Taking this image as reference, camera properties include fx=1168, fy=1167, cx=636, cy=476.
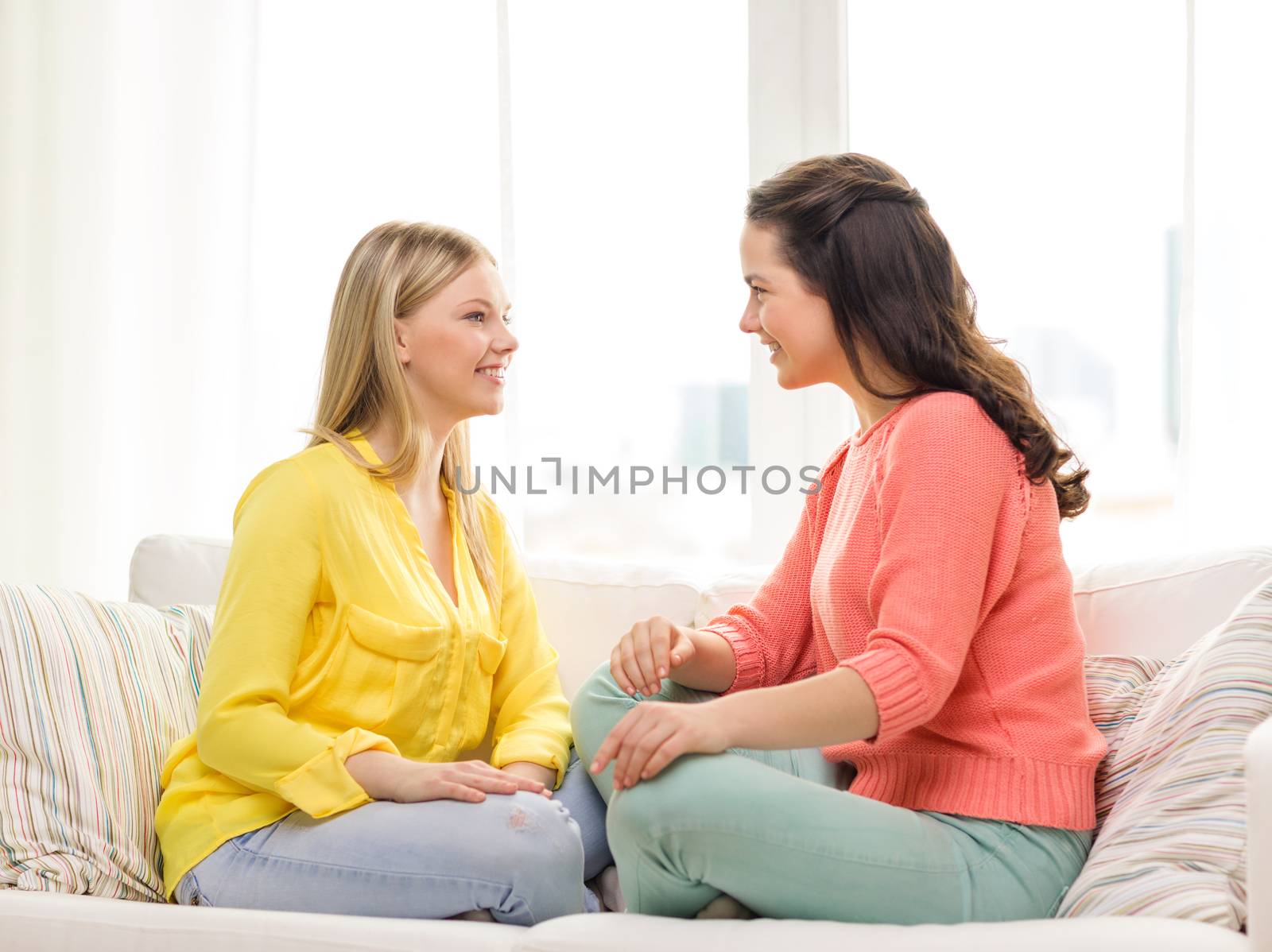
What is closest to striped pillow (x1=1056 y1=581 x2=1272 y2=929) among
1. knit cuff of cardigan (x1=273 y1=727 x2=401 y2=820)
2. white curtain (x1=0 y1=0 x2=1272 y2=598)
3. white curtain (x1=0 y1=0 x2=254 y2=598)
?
knit cuff of cardigan (x1=273 y1=727 x2=401 y2=820)

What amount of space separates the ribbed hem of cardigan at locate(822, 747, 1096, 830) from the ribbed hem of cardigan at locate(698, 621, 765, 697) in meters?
0.28

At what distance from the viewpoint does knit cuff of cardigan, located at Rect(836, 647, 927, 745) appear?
1.09m

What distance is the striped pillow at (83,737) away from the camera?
4.53 ft

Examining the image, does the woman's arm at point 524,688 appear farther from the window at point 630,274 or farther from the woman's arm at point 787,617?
the window at point 630,274

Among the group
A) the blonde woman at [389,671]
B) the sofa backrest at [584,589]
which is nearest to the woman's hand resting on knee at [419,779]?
the blonde woman at [389,671]

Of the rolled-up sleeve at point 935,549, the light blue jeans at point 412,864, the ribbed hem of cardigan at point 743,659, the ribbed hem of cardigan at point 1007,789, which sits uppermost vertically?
the rolled-up sleeve at point 935,549

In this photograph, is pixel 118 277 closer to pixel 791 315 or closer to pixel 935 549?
pixel 791 315

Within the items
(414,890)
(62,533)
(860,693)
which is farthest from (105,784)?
(62,533)

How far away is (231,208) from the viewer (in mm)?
2816

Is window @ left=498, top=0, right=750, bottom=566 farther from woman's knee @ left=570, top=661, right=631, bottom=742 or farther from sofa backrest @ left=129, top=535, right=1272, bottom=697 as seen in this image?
woman's knee @ left=570, top=661, right=631, bottom=742

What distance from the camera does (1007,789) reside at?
1188mm

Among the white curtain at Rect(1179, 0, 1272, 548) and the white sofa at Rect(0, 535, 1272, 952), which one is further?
the white curtain at Rect(1179, 0, 1272, 548)

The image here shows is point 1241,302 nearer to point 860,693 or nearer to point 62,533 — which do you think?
point 860,693

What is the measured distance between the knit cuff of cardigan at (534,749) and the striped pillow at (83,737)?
44 cm
